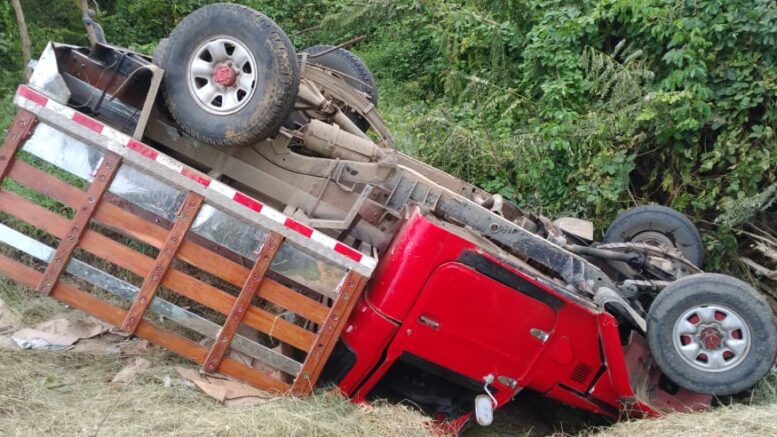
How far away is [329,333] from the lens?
3.66 meters

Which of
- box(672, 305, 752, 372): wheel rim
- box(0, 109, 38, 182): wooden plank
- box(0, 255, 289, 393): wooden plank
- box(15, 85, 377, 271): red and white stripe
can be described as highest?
box(672, 305, 752, 372): wheel rim

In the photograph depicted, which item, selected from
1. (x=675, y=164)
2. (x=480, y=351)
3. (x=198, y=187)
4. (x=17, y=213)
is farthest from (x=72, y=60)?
(x=675, y=164)

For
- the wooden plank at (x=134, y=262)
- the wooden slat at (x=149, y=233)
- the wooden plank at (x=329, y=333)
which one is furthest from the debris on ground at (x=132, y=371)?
the wooden plank at (x=329, y=333)

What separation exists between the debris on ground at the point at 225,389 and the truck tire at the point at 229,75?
1.27m

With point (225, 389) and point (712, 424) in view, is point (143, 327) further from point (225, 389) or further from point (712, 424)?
point (712, 424)

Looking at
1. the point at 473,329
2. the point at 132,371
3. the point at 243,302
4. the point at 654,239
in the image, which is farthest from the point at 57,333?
the point at 654,239

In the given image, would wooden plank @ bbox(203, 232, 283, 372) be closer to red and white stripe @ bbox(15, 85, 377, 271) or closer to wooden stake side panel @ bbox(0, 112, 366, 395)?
wooden stake side panel @ bbox(0, 112, 366, 395)

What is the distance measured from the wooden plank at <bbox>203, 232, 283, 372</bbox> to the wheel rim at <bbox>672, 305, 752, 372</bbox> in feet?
7.58

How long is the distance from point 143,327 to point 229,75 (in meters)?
1.43

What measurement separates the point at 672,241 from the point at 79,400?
4.23 meters

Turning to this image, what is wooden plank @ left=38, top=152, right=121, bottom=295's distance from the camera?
137 inches

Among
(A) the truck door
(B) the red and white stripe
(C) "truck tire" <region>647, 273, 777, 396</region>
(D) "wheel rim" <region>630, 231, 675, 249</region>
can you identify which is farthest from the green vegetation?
(B) the red and white stripe

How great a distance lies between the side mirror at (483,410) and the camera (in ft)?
12.4

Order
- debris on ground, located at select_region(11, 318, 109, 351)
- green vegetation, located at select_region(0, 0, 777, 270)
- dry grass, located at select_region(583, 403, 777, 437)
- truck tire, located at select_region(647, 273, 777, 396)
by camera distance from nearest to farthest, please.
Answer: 1. dry grass, located at select_region(583, 403, 777, 437)
2. truck tire, located at select_region(647, 273, 777, 396)
3. debris on ground, located at select_region(11, 318, 109, 351)
4. green vegetation, located at select_region(0, 0, 777, 270)
